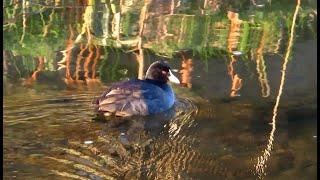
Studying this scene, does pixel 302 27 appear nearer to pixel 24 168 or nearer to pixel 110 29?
pixel 110 29

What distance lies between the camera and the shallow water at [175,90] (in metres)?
7.23

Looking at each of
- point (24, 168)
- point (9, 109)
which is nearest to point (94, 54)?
point (9, 109)

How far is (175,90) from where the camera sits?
9.92m

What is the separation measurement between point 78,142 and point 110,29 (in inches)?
218

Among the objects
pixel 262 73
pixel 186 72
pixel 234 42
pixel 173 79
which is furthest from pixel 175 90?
pixel 234 42

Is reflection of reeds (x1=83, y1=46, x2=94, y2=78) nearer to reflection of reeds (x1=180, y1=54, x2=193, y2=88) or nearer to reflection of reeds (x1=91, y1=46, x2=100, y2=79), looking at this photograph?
Result: reflection of reeds (x1=91, y1=46, x2=100, y2=79)

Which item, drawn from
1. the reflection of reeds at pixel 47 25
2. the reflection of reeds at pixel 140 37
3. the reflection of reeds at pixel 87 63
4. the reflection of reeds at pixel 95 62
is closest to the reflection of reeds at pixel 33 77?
the reflection of reeds at pixel 87 63

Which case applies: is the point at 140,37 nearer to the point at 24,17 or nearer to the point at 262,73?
the point at 24,17

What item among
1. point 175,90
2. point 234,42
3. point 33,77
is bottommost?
point 175,90

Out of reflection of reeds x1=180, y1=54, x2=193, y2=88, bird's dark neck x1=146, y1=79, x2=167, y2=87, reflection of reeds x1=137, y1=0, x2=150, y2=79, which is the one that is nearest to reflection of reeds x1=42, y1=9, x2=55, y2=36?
reflection of reeds x1=137, y1=0, x2=150, y2=79

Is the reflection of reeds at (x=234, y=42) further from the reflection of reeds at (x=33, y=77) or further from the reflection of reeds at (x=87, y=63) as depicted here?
the reflection of reeds at (x=33, y=77)

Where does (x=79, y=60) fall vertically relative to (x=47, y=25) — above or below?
below

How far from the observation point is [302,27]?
1318 cm

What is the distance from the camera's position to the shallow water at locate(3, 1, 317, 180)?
23.7 feet
